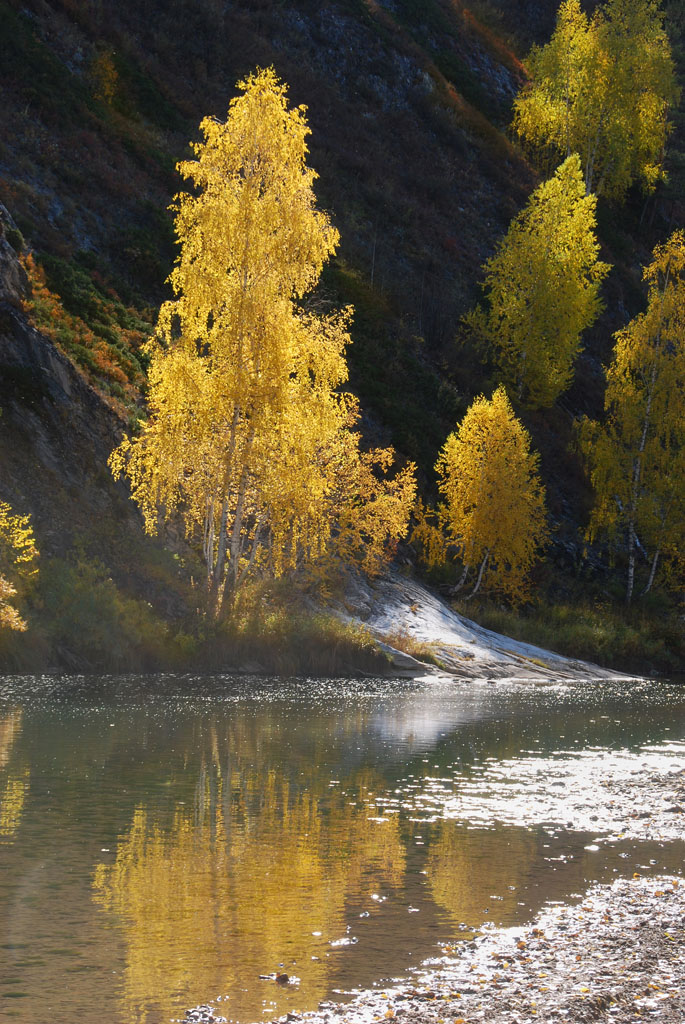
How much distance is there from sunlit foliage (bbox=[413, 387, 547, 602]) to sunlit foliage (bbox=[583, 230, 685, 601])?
22.6 feet

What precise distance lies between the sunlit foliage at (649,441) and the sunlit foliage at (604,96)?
27.7 meters

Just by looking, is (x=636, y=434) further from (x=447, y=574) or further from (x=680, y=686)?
(x=680, y=686)

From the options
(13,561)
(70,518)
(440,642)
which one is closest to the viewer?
(13,561)

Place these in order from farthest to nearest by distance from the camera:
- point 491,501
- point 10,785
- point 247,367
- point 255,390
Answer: point 491,501 → point 247,367 → point 255,390 → point 10,785

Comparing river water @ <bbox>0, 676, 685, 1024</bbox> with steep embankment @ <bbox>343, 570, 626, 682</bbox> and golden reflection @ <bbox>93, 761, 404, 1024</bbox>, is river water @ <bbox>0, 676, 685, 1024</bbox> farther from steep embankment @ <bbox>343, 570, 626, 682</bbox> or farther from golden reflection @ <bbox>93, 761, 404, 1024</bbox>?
steep embankment @ <bbox>343, 570, 626, 682</bbox>

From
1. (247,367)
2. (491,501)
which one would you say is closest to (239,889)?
(247,367)

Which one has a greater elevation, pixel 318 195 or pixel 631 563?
pixel 318 195

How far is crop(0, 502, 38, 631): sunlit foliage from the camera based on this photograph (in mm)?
25047

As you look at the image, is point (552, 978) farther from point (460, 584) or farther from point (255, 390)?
point (460, 584)

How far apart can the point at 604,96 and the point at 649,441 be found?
3594cm

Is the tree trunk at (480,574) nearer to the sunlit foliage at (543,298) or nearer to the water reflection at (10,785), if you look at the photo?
the sunlit foliage at (543,298)

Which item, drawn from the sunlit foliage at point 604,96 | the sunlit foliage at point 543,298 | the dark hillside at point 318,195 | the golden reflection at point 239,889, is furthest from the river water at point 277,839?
the sunlit foliage at point 604,96

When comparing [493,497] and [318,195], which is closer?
[493,497]

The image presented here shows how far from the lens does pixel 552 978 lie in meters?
7.11
